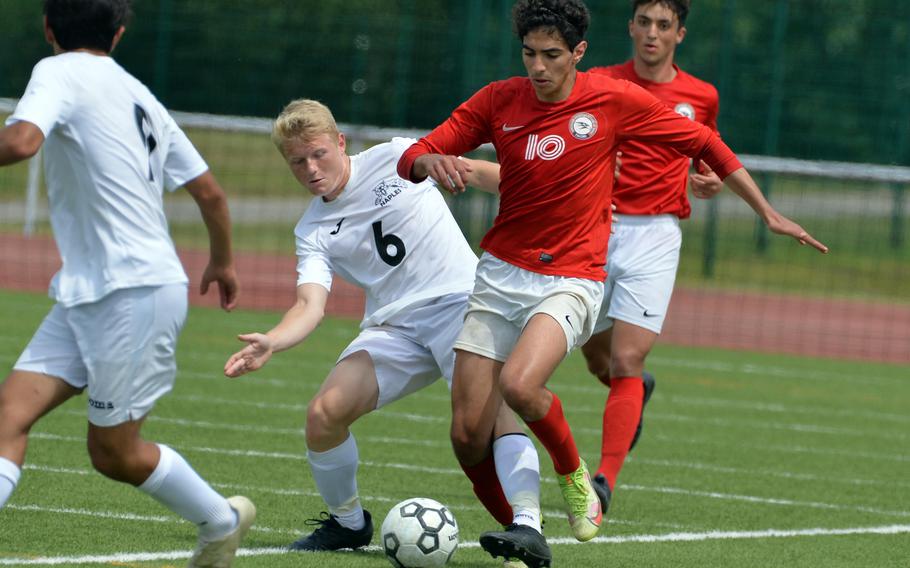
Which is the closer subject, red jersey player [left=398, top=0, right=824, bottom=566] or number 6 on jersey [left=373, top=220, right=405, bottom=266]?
red jersey player [left=398, top=0, right=824, bottom=566]

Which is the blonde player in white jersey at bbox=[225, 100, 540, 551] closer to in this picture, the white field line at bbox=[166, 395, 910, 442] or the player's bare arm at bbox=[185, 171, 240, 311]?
the player's bare arm at bbox=[185, 171, 240, 311]

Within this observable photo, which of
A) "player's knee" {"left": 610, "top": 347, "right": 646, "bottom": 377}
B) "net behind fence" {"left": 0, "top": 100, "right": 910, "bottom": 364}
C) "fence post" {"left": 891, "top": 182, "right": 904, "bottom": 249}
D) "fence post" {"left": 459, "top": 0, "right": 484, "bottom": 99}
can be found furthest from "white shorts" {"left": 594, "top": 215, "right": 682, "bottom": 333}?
"fence post" {"left": 891, "top": 182, "right": 904, "bottom": 249}

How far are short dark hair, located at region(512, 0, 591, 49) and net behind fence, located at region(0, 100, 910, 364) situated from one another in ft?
34.9

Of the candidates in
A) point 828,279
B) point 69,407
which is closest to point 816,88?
point 828,279

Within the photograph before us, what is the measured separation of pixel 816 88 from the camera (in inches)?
839

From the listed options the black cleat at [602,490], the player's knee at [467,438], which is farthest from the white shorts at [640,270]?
the player's knee at [467,438]

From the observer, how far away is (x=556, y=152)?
246 inches

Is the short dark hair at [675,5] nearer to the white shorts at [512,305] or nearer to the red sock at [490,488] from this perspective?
the white shorts at [512,305]

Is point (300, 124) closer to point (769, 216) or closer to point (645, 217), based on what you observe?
point (769, 216)

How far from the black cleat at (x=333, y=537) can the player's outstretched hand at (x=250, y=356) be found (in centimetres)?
114

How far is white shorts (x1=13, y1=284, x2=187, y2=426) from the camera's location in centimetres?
494

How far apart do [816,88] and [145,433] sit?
1441 centimetres

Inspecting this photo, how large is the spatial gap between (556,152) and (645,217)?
2124mm

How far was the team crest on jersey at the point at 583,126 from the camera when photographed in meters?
6.28
